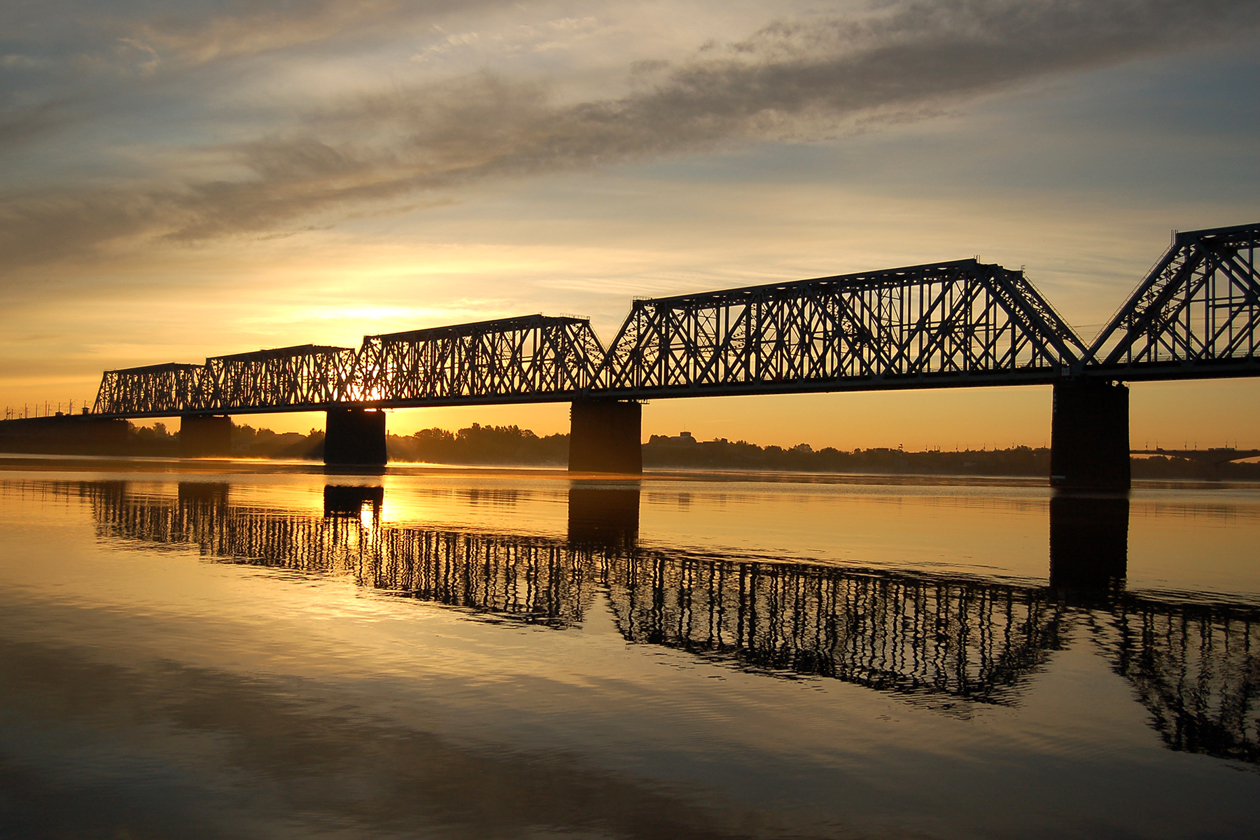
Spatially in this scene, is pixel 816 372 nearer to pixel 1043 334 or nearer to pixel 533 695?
pixel 1043 334

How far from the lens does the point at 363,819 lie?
6.61 m

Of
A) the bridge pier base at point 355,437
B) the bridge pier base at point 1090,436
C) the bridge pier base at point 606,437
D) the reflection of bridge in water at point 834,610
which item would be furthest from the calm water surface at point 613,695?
the bridge pier base at point 355,437

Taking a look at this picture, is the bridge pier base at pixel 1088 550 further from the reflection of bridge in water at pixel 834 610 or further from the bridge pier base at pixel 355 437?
the bridge pier base at pixel 355 437

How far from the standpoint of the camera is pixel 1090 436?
260 feet

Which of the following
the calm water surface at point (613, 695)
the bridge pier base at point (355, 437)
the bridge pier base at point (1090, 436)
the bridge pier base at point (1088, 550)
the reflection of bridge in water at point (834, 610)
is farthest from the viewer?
the bridge pier base at point (355, 437)

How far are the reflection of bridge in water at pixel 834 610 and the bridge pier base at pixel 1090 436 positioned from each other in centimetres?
5531

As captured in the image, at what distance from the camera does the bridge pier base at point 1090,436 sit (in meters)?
76.8

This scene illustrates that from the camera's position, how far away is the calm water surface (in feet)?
22.6

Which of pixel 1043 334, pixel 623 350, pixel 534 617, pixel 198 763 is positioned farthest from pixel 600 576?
pixel 623 350

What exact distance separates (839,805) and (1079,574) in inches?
589

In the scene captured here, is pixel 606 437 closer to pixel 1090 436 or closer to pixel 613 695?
pixel 1090 436

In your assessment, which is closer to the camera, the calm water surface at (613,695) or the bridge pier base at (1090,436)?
the calm water surface at (613,695)

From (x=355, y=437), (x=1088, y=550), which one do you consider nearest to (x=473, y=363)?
(x=355, y=437)

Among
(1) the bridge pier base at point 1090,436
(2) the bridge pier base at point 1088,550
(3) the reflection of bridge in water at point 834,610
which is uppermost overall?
(1) the bridge pier base at point 1090,436
